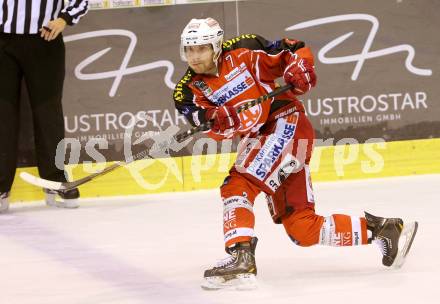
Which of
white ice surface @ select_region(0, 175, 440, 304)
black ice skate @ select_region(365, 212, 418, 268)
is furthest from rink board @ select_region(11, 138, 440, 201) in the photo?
black ice skate @ select_region(365, 212, 418, 268)

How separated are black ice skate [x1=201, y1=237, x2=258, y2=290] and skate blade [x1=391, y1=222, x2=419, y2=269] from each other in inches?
21.1

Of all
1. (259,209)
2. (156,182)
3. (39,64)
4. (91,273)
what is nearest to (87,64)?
(39,64)

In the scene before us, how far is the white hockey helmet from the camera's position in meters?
3.28

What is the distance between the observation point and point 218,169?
5.51 metres

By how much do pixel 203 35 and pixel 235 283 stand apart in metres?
0.83

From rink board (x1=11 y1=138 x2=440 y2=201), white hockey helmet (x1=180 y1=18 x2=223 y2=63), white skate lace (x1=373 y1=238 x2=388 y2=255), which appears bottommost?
rink board (x1=11 y1=138 x2=440 y2=201)

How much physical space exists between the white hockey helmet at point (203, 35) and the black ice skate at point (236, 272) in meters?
0.66

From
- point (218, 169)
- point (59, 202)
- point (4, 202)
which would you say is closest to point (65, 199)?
point (59, 202)

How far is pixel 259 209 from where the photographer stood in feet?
16.0

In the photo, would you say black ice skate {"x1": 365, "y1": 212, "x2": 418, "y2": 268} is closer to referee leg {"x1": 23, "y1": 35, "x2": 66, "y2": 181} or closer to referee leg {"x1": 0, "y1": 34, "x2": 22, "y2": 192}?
referee leg {"x1": 23, "y1": 35, "x2": 66, "y2": 181}

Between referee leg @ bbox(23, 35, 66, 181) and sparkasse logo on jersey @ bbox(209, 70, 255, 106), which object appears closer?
sparkasse logo on jersey @ bbox(209, 70, 255, 106)

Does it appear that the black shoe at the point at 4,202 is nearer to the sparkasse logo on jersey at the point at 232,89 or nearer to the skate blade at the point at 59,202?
the skate blade at the point at 59,202

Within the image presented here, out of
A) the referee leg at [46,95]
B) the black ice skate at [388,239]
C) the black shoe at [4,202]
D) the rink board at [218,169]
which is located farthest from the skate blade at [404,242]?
the black shoe at [4,202]

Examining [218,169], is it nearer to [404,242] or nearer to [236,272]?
[404,242]
